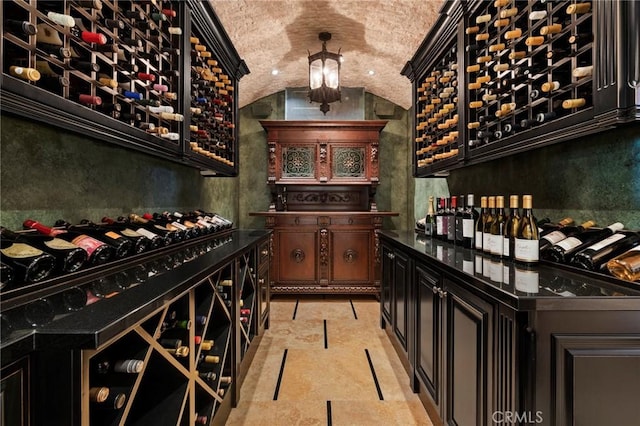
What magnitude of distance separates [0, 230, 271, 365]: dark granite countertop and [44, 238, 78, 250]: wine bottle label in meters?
0.13

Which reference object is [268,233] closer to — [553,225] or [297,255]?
[297,255]

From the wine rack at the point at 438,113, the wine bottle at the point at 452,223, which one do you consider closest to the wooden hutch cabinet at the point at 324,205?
the wine rack at the point at 438,113

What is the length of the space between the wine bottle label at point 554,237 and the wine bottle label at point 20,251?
1.96 metres


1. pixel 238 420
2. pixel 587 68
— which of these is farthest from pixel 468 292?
pixel 238 420

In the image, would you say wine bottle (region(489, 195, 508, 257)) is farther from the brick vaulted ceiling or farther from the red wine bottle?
the brick vaulted ceiling

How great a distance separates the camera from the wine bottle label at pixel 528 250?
1.51 metres

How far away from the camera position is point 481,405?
4.09ft

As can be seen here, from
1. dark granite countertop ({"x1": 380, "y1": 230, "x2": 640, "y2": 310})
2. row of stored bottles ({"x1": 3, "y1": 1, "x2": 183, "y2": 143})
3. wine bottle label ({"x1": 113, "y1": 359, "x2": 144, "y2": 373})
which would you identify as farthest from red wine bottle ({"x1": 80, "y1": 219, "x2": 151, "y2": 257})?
dark granite countertop ({"x1": 380, "y1": 230, "x2": 640, "y2": 310})

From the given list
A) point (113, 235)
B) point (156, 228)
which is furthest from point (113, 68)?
point (156, 228)

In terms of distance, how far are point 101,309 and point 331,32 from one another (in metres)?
3.50

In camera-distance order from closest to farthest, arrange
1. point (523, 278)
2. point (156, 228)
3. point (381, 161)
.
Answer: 1. point (523, 278)
2. point (156, 228)
3. point (381, 161)

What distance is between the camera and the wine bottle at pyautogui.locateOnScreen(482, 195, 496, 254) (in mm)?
1794

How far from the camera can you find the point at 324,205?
5066mm

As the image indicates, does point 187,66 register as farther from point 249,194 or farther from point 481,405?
point 249,194
